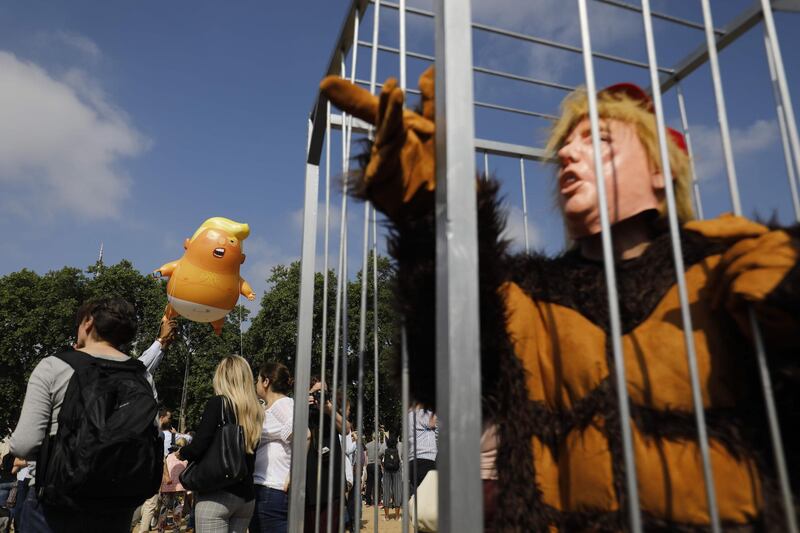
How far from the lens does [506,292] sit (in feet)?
3.79

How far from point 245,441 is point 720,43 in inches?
113

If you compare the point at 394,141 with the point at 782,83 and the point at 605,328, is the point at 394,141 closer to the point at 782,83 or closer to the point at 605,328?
the point at 605,328

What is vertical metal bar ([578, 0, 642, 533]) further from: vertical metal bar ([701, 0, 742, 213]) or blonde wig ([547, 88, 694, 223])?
blonde wig ([547, 88, 694, 223])

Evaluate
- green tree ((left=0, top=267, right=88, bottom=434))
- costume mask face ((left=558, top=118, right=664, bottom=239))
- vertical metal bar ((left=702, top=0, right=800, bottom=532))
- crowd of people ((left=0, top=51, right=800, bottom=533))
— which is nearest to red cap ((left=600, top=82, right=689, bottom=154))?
crowd of people ((left=0, top=51, right=800, bottom=533))

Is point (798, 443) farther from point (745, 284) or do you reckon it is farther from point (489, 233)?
point (489, 233)

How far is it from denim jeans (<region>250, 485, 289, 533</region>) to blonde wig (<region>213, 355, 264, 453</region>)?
0.31 metres

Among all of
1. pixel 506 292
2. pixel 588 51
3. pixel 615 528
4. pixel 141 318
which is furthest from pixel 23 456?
pixel 141 318

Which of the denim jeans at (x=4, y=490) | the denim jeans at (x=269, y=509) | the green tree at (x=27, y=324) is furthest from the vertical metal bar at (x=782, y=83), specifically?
the green tree at (x=27, y=324)

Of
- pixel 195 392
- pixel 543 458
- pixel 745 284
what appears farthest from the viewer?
pixel 195 392

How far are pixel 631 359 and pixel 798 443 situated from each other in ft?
0.86

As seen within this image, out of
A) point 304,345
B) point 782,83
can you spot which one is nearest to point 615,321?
point 782,83

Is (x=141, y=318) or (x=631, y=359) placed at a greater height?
(x=141, y=318)

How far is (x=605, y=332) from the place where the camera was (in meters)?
1.07

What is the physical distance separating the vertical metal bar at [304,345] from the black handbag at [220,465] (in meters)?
1.27
